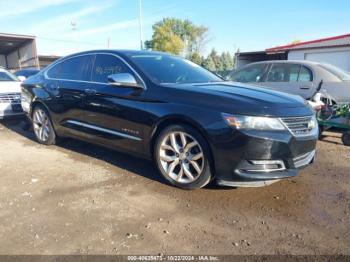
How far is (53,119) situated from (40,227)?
2930 millimetres

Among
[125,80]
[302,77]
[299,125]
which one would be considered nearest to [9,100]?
[125,80]

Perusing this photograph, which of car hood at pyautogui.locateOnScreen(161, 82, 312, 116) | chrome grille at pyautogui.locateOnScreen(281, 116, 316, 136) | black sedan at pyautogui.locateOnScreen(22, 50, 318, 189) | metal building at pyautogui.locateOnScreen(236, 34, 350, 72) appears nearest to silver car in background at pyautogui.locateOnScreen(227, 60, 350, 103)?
black sedan at pyautogui.locateOnScreen(22, 50, 318, 189)

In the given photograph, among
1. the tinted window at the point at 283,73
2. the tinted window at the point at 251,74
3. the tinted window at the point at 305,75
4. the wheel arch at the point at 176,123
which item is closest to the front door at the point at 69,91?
the wheel arch at the point at 176,123

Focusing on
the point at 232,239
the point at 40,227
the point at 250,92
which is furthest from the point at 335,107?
the point at 40,227

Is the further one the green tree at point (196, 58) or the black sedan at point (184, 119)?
the green tree at point (196, 58)

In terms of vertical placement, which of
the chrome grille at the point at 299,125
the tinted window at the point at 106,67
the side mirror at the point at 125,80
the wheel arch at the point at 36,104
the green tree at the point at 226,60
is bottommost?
the green tree at the point at 226,60

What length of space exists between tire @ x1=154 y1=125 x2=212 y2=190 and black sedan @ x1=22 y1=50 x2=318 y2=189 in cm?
1

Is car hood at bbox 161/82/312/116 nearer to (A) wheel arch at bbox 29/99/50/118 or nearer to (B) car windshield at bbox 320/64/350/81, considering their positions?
(A) wheel arch at bbox 29/99/50/118

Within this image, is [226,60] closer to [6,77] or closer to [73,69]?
[6,77]

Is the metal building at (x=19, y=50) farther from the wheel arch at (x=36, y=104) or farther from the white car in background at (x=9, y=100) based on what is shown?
the wheel arch at (x=36, y=104)

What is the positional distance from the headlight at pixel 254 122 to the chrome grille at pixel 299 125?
0.43ft

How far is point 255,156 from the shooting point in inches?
137

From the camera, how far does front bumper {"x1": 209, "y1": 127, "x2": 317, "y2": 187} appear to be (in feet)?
11.3

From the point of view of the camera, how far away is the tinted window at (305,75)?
7355 millimetres
